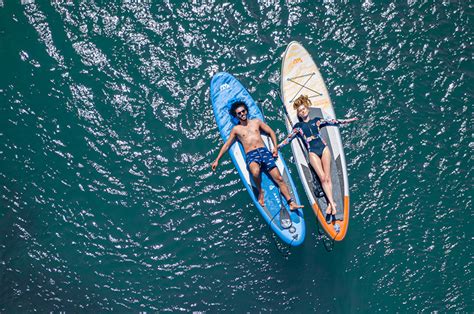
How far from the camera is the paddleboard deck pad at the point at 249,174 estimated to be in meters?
12.5

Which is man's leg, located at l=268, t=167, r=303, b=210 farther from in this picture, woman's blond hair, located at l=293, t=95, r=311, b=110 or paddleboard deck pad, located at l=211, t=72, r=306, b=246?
woman's blond hair, located at l=293, t=95, r=311, b=110

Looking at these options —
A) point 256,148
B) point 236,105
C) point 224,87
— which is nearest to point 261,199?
point 256,148

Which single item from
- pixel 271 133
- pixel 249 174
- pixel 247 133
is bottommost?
pixel 249 174

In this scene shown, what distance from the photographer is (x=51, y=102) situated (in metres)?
13.6

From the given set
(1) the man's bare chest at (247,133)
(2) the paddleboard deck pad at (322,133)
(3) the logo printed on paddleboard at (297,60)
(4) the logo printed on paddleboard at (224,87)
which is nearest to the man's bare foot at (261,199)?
(2) the paddleboard deck pad at (322,133)

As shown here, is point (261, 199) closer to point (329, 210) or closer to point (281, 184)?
point (281, 184)

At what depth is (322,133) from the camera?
13.3 meters

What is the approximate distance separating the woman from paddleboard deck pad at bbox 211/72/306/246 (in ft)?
2.66

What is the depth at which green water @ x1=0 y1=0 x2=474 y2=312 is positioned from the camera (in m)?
13.2

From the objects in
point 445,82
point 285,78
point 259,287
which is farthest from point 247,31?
point 259,287

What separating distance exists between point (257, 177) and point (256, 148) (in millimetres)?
722

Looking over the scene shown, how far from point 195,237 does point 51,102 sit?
17.7 ft

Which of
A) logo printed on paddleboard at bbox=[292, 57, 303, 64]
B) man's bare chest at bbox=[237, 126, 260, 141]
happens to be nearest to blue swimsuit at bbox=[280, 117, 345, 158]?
man's bare chest at bbox=[237, 126, 260, 141]

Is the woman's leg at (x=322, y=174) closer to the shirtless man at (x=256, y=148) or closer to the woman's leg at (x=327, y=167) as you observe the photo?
the woman's leg at (x=327, y=167)
